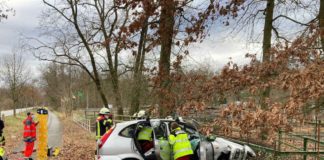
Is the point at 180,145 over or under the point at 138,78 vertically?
under

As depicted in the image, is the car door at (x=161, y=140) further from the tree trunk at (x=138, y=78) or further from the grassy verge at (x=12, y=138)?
the grassy verge at (x=12, y=138)

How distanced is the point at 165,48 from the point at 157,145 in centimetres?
489

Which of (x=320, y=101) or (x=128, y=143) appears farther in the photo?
(x=128, y=143)

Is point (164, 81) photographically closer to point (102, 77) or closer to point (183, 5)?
point (183, 5)

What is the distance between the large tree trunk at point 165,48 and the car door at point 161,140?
4.98 ft

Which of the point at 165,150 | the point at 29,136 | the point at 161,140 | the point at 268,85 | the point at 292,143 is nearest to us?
the point at 268,85

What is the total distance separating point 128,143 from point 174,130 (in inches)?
50.1

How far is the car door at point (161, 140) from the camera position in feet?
Answer: 26.5

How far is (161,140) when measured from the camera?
8.18 meters

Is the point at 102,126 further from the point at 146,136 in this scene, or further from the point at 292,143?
the point at 292,143

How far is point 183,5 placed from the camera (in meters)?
11.1

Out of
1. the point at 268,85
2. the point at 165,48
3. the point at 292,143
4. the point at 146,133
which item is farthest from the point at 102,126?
the point at 292,143

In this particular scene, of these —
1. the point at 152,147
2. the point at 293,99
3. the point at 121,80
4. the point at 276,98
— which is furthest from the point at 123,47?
the point at 121,80

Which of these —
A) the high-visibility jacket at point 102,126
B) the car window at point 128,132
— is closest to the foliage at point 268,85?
the car window at point 128,132
